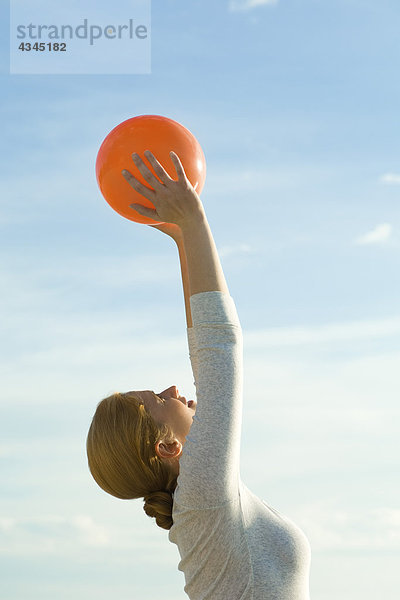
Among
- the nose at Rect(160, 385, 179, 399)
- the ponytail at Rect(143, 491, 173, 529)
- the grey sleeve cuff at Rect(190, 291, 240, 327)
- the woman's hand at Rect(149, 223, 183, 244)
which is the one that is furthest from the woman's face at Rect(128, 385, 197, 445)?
the woman's hand at Rect(149, 223, 183, 244)

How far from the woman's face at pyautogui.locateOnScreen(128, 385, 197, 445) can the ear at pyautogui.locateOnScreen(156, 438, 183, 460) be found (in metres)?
0.04

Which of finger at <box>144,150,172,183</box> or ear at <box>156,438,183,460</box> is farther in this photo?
ear at <box>156,438,183,460</box>

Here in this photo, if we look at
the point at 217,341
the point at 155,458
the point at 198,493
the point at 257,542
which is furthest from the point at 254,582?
the point at 217,341

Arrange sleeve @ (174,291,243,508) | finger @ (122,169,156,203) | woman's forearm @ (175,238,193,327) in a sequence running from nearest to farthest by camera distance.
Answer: sleeve @ (174,291,243,508) < finger @ (122,169,156,203) < woman's forearm @ (175,238,193,327)

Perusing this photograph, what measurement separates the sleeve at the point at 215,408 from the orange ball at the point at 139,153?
2.74 ft

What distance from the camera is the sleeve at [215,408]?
2.60 metres

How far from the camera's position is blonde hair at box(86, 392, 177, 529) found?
3094 mm

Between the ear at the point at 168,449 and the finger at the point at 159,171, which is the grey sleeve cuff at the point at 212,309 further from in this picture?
the ear at the point at 168,449

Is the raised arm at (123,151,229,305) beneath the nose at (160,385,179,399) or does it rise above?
above

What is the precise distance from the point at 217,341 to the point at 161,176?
66 centimetres

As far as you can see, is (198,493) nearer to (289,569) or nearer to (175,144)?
(289,569)

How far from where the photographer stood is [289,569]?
2.83 metres

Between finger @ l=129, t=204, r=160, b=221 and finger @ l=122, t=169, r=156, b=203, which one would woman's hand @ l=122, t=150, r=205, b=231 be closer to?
finger @ l=122, t=169, r=156, b=203

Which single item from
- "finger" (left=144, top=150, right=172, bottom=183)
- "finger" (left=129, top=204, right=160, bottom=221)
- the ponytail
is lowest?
the ponytail
